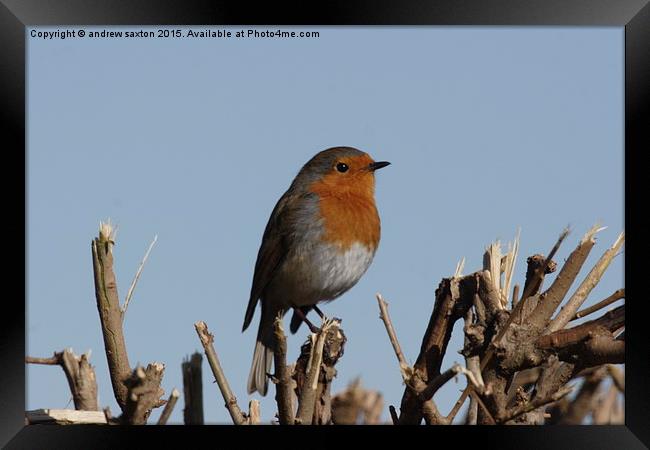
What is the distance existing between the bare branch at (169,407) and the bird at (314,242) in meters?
2.48

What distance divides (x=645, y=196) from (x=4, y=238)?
3.00 m

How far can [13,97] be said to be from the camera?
149 inches

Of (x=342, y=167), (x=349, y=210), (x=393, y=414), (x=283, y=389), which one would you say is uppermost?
(x=342, y=167)

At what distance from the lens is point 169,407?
317 cm

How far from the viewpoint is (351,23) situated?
369cm

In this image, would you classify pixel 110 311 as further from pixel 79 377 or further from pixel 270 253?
pixel 270 253

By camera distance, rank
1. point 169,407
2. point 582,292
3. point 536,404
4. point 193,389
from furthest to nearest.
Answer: point 582,292, point 193,389, point 169,407, point 536,404

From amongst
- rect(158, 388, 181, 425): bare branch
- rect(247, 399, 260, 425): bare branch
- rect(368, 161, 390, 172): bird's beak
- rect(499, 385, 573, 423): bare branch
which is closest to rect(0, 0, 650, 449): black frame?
rect(247, 399, 260, 425): bare branch

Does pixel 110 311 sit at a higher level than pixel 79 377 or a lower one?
higher

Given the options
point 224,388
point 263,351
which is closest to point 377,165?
point 263,351

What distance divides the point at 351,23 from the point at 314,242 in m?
2.38

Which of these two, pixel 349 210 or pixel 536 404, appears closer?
pixel 536 404

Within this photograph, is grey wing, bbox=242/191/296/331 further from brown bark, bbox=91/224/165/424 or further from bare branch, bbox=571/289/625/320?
bare branch, bbox=571/289/625/320

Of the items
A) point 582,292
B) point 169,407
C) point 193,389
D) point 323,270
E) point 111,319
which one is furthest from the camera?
point 323,270
